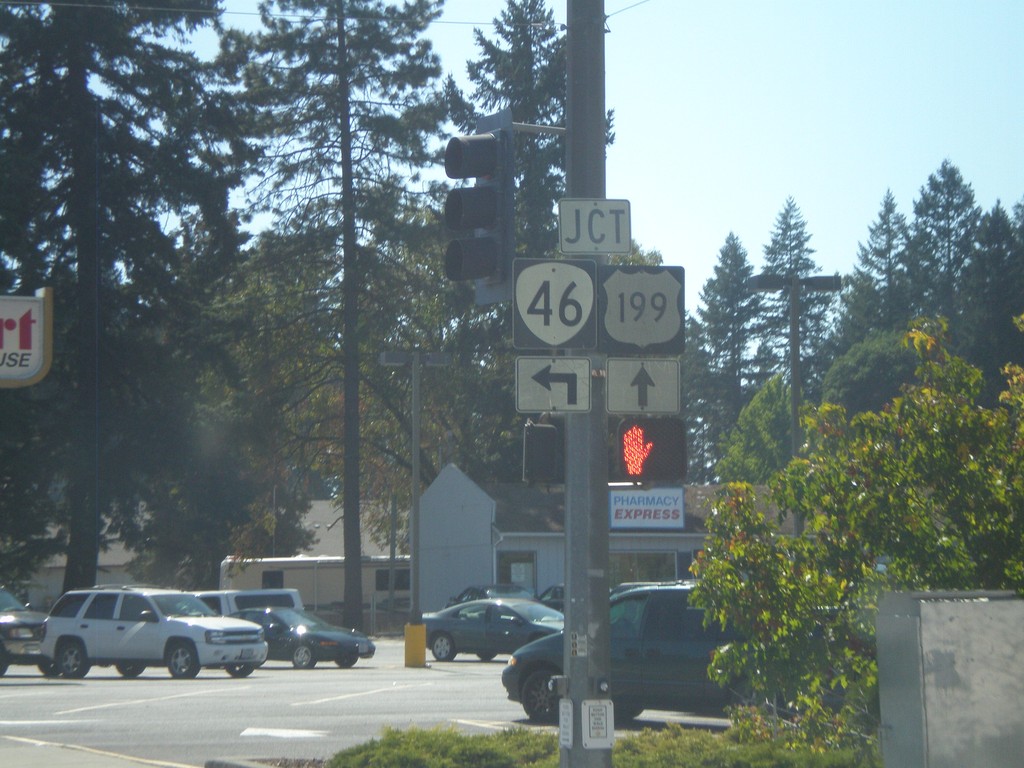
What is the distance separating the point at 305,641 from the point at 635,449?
22.7m

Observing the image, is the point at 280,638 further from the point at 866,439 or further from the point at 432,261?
the point at 866,439

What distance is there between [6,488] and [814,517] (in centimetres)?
3276

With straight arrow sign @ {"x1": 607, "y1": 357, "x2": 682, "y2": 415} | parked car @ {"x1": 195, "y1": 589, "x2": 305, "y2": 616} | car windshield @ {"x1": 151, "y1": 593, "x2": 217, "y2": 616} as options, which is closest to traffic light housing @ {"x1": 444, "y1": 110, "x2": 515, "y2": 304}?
straight arrow sign @ {"x1": 607, "y1": 357, "x2": 682, "y2": 415}

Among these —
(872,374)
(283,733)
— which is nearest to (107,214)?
(283,733)

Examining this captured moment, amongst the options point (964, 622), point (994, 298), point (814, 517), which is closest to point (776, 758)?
point (814, 517)

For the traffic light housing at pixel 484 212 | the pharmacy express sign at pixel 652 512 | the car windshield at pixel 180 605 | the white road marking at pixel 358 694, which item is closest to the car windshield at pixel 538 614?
the white road marking at pixel 358 694

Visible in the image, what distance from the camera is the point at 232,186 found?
132 ft

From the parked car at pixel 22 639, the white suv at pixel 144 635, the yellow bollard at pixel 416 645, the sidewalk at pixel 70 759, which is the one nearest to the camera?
the sidewalk at pixel 70 759

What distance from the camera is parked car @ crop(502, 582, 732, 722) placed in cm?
1512

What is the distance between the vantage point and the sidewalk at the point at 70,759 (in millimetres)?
12173

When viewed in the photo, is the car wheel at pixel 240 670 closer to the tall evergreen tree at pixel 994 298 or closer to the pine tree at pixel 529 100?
the pine tree at pixel 529 100

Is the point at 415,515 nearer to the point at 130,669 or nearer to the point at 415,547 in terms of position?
the point at 415,547

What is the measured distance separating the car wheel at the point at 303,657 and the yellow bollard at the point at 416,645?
8.56 feet

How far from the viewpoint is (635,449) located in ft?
27.7
